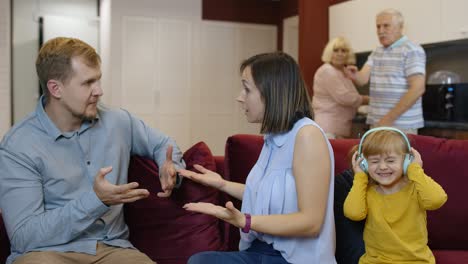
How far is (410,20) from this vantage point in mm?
4574

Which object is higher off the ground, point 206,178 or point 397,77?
point 397,77

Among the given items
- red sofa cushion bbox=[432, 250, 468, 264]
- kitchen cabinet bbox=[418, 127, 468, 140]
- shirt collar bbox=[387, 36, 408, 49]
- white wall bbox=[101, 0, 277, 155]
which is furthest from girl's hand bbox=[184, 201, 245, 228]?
white wall bbox=[101, 0, 277, 155]

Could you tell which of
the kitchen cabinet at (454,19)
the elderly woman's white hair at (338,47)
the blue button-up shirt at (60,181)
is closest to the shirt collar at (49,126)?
the blue button-up shirt at (60,181)

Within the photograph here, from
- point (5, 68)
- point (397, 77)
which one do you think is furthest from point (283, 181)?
point (5, 68)

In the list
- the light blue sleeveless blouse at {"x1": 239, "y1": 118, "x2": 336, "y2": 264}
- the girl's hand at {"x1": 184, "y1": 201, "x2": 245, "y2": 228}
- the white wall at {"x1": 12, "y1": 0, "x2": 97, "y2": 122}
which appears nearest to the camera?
the girl's hand at {"x1": 184, "y1": 201, "x2": 245, "y2": 228}

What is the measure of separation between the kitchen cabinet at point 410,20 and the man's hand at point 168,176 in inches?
121

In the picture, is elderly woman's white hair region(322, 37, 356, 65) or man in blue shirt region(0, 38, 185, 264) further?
elderly woman's white hair region(322, 37, 356, 65)

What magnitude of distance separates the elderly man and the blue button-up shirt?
190 centimetres

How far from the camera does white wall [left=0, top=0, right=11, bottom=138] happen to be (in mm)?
6832

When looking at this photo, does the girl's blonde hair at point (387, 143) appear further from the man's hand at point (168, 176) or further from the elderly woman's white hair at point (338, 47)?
the elderly woman's white hair at point (338, 47)

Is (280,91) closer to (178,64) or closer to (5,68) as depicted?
(178,64)

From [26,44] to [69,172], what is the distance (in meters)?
6.23

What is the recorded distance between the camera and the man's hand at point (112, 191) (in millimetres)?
1577

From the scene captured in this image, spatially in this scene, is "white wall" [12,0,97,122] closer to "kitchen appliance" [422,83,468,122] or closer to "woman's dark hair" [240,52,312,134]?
"kitchen appliance" [422,83,468,122]
